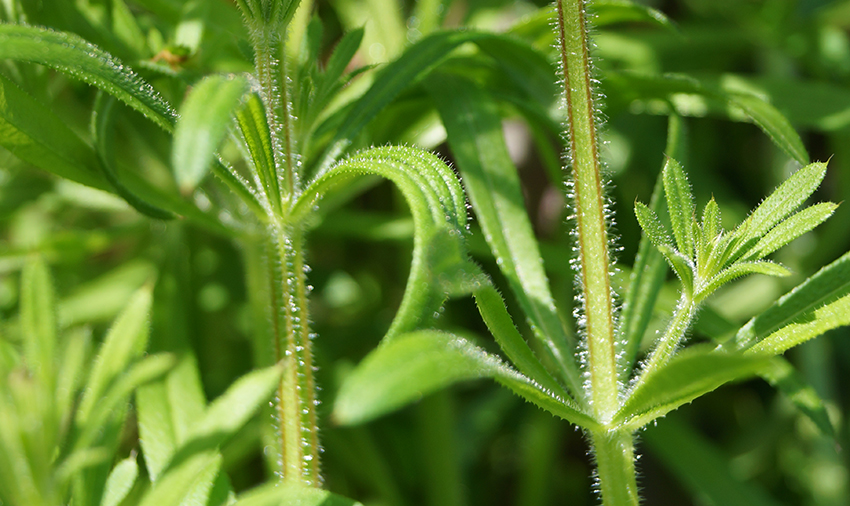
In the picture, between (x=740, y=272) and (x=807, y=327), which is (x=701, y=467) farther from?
(x=740, y=272)

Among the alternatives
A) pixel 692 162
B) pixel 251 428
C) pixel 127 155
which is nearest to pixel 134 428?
pixel 251 428

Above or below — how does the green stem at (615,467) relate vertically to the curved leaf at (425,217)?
below

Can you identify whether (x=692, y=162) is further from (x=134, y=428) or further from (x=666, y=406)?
(x=134, y=428)

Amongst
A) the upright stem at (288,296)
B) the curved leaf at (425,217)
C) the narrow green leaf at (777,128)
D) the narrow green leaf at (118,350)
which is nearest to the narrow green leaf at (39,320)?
the narrow green leaf at (118,350)

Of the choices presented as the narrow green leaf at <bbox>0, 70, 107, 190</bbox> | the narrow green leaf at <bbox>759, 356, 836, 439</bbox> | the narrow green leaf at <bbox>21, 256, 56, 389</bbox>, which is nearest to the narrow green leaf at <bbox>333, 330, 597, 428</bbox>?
the narrow green leaf at <bbox>21, 256, 56, 389</bbox>

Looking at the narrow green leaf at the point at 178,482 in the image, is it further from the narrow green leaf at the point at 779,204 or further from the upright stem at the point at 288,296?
the narrow green leaf at the point at 779,204

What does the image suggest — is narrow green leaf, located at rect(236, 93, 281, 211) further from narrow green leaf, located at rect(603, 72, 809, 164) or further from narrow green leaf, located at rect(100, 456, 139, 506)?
narrow green leaf, located at rect(603, 72, 809, 164)
